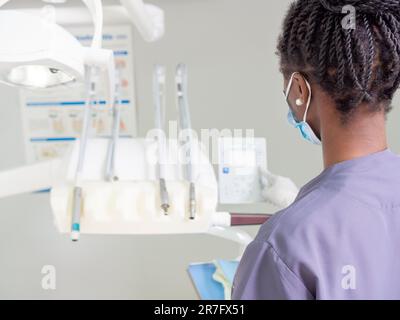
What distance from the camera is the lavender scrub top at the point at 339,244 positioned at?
1.88 ft

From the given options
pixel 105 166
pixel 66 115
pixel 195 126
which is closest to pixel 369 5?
pixel 105 166

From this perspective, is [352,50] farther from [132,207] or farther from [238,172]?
[238,172]

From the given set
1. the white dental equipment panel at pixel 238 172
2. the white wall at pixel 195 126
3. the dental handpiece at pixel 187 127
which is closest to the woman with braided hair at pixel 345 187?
the dental handpiece at pixel 187 127

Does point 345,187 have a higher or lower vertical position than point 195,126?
lower

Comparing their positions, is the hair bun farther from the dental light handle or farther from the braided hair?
the dental light handle

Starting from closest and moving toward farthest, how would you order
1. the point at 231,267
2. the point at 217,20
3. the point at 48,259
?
the point at 231,267 → the point at 217,20 → the point at 48,259

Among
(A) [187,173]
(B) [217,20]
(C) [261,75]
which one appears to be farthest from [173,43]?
(A) [187,173]

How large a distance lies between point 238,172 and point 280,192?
0.80 ft

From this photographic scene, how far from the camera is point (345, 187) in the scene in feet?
1.95

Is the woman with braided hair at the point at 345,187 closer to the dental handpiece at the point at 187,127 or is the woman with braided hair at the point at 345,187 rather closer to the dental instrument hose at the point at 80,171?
the dental handpiece at the point at 187,127

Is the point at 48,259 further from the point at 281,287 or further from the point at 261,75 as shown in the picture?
the point at 281,287

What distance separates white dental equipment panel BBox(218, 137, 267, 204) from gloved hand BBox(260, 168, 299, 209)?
0.06 m

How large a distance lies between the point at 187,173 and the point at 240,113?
2.12 ft
